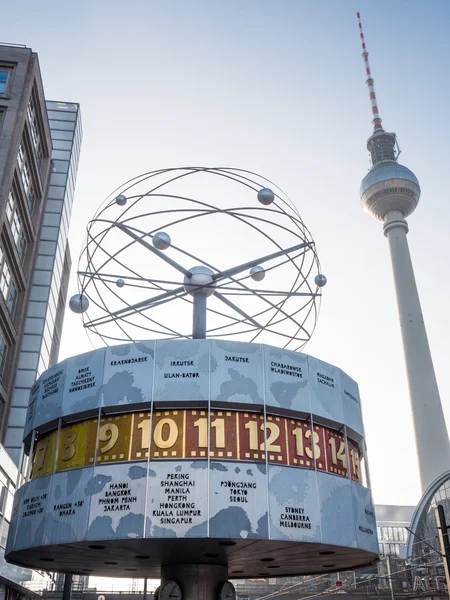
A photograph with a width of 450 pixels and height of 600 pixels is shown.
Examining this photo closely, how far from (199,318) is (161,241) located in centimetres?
348

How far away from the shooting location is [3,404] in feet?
137

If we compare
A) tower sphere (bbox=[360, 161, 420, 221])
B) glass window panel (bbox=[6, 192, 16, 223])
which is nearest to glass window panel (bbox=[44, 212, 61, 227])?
glass window panel (bbox=[6, 192, 16, 223])

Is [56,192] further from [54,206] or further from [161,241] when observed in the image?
[161,241]

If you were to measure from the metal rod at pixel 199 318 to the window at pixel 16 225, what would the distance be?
976 inches

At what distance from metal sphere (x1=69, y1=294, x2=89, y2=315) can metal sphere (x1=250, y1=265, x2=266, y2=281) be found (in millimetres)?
6443

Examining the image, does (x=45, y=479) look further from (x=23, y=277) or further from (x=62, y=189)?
(x=62, y=189)

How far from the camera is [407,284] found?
115750 mm

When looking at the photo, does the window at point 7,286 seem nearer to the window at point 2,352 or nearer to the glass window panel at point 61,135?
the window at point 2,352

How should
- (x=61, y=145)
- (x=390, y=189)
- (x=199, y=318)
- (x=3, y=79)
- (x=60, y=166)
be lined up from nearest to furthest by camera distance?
(x=199, y=318)
(x=3, y=79)
(x=60, y=166)
(x=61, y=145)
(x=390, y=189)

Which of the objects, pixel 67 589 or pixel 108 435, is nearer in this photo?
pixel 108 435

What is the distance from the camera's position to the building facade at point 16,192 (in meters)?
39.7

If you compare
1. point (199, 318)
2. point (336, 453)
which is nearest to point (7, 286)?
point (199, 318)

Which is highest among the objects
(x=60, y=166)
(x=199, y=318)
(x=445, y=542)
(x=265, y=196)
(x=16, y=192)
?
(x=60, y=166)

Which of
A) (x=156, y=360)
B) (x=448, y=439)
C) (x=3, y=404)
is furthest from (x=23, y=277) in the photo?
(x=448, y=439)
